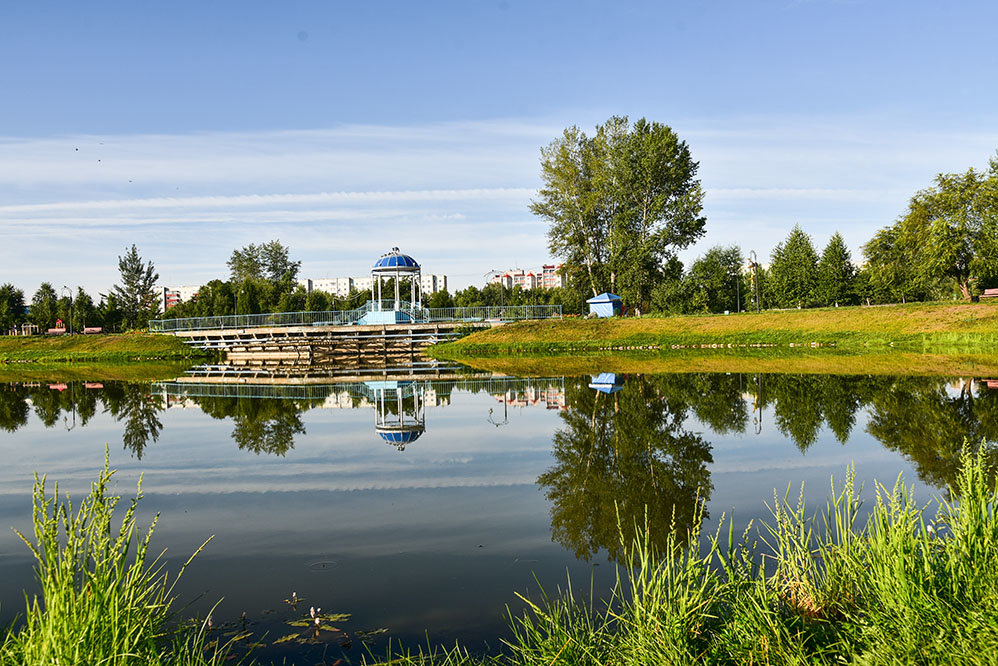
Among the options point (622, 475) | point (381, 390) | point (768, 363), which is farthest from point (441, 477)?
point (768, 363)

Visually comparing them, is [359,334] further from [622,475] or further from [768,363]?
[622,475]

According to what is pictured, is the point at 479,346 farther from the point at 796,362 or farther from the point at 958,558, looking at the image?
the point at 958,558

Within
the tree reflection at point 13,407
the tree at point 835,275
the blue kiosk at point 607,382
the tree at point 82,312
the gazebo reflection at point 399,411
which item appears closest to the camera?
the gazebo reflection at point 399,411

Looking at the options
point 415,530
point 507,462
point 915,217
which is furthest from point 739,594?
point 915,217

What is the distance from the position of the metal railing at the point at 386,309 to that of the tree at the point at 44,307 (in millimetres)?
33903

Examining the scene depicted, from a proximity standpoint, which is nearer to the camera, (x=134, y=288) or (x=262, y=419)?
(x=262, y=419)

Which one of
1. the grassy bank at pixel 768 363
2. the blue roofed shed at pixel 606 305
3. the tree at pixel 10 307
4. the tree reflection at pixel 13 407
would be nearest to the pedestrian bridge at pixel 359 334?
the blue roofed shed at pixel 606 305

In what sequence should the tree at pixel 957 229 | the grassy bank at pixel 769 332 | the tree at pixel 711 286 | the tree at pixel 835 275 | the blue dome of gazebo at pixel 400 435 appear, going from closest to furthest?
the blue dome of gazebo at pixel 400 435
the grassy bank at pixel 769 332
the tree at pixel 957 229
the tree at pixel 711 286
the tree at pixel 835 275

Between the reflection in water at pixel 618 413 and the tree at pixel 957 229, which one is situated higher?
the tree at pixel 957 229

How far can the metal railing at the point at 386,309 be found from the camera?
46625 millimetres

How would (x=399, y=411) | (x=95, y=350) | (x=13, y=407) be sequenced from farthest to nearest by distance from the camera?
1. (x=95, y=350)
2. (x=13, y=407)
3. (x=399, y=411)

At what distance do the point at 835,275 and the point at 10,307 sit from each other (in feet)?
284

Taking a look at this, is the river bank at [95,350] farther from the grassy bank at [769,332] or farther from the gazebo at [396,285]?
the grassy bank at [769,332]

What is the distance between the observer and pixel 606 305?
46469 millimetres
